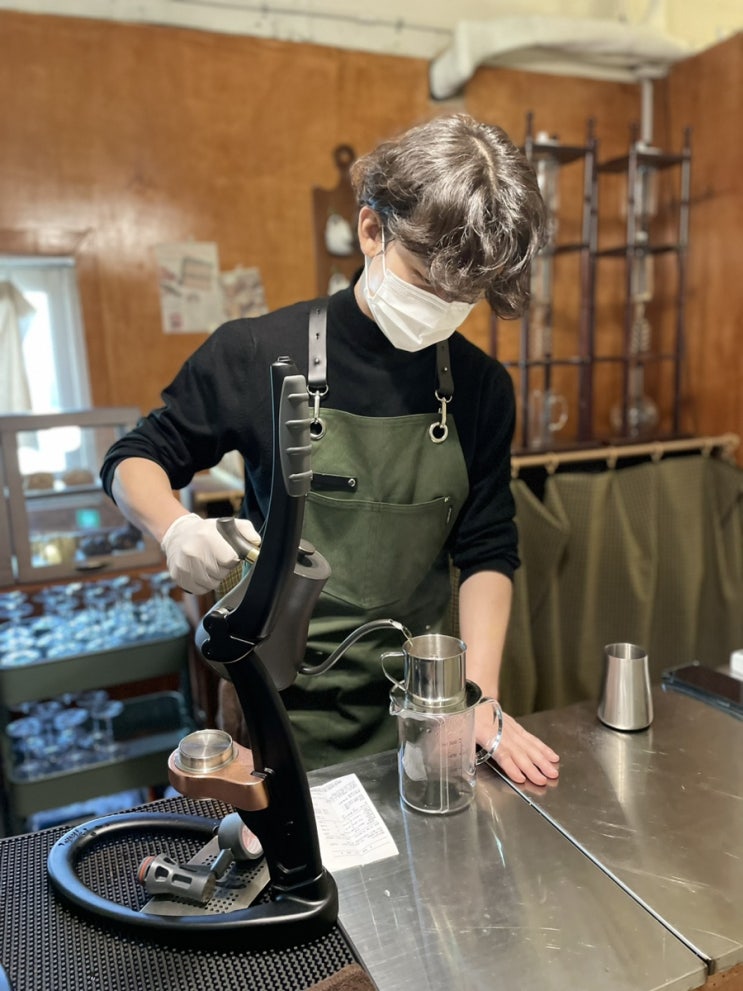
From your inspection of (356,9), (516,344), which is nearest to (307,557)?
(516,344)

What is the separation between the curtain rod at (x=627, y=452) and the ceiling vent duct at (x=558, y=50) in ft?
4.52

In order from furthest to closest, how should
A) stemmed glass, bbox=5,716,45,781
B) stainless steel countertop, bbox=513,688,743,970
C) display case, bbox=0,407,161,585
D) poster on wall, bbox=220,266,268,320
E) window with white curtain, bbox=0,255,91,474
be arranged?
poster on wall, bbox=220,266,268,320, window with white curtain, bbox=0,255,91,474, stemmed glass, bbox=5,716,45,781, display case, bbox=0,407,161,585, stainless steel countertop, bbox=513,688,743,970

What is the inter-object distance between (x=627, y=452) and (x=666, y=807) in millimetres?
1740

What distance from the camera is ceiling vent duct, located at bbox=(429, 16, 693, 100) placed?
2.69 m

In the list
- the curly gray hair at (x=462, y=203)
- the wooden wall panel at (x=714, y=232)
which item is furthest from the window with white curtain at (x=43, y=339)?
the wooden wall panel at (x=714, y=232)

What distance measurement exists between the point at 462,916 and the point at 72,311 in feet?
7.44

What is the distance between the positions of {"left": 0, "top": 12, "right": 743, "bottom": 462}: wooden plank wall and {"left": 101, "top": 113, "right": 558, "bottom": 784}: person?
1.33m

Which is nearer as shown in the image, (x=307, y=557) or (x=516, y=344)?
(x=307, y=557)

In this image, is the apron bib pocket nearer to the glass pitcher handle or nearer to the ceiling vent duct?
the glass pitcher handle

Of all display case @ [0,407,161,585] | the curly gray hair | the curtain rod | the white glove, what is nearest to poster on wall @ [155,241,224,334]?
display case @ [0,407,161,585]

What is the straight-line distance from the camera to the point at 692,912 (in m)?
0.84

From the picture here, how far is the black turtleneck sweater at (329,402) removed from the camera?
4.20ft

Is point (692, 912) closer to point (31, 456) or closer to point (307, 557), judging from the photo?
point (307, 557)

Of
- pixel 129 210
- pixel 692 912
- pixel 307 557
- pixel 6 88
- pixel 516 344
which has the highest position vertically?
pixel 6 88
